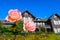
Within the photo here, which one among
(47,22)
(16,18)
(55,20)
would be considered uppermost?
(55,20)

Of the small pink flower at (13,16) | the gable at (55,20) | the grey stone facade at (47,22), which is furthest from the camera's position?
the gable at (55,20)

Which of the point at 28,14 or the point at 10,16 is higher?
the point at 28,14

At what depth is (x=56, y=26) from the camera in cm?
6512

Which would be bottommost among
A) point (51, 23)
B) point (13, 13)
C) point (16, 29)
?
point (16, 29)

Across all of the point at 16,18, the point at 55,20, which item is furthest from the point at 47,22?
the point at 16,18

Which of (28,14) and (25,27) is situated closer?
(25,27)

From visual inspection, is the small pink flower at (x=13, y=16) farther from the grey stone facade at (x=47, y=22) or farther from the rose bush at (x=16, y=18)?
the grey stone facade at (x=47, y=22)

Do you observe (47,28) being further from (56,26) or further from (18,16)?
(18,16)

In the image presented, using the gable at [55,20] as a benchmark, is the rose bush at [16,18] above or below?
below

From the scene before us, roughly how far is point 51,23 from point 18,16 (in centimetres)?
6346

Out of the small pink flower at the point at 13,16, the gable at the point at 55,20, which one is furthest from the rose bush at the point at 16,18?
the gable at the point at 55,20

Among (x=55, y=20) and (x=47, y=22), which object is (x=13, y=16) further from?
(x=55, y=20)

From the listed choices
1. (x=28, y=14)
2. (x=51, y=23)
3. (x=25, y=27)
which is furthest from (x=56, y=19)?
(x=25, y=27)

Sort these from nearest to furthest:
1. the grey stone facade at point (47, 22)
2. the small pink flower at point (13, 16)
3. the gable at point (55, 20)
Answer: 1. the small pink flower at point (13, 16)
2. the grey stone facade at point (47, 22)
3. the gable at point (55, 20)
